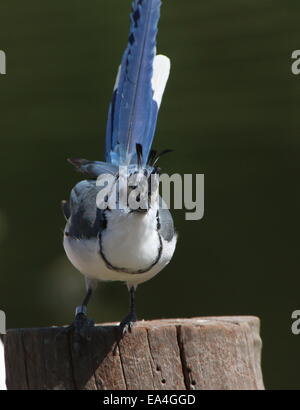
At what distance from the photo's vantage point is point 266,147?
3090 mm

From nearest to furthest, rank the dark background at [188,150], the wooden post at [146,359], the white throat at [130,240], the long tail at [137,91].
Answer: the wooden post at [146,359]
the white throat at [130,240]
the long tail at [137,91]
the dark background at [188,150]

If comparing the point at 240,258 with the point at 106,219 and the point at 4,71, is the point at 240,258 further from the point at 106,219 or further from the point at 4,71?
the point at 106,219

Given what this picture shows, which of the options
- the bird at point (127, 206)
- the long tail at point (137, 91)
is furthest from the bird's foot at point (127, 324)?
the long tail at point (137, 91)

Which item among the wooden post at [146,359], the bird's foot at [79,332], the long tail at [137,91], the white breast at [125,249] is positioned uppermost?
the long tail at [137,91]

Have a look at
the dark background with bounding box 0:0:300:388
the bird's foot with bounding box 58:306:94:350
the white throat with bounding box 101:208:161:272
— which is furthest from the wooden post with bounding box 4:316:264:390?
the dark background with bounding box 0:0:300:388

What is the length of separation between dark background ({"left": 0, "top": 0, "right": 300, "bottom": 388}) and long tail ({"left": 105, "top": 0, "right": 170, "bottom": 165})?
40.7 inches

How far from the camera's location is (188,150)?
3.11 metres

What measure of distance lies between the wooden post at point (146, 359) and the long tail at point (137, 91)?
1.54 ft

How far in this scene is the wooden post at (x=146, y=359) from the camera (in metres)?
1.57

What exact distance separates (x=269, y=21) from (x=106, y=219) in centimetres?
152

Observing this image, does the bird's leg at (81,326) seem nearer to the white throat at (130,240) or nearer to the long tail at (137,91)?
the white throat at (130,240)

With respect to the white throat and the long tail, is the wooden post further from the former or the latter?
the long tail

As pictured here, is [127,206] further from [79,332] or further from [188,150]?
[188,150]
